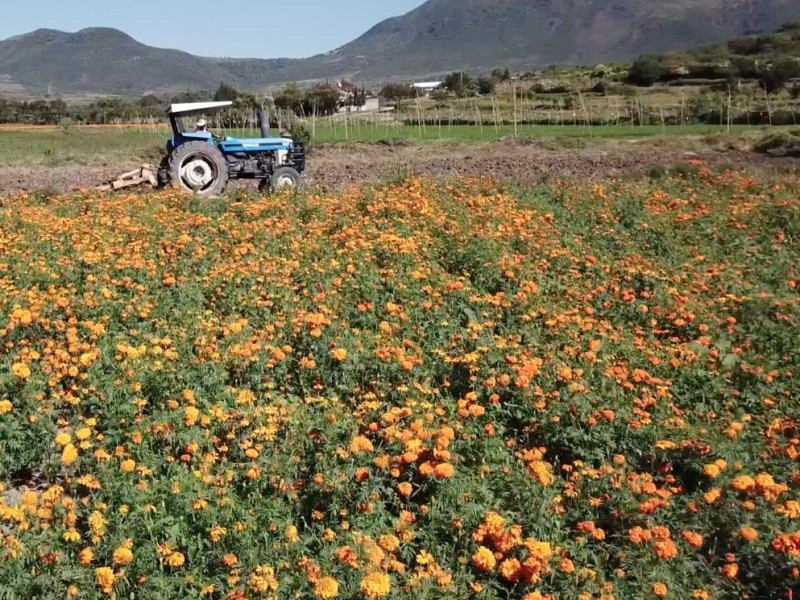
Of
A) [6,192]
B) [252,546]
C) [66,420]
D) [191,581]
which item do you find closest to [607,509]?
[252,546]

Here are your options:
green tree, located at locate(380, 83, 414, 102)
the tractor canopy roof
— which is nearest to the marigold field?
the tractor canopy roof

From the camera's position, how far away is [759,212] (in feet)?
32.8

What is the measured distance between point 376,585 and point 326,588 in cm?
20

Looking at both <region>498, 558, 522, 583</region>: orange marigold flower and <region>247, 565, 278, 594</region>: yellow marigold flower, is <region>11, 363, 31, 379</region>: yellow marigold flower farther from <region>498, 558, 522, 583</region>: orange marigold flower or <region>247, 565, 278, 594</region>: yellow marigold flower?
<region>498, 558, 522, 583</region>: orange marigold flower

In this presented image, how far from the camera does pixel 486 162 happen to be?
769 inches

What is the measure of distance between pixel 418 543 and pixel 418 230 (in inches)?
225

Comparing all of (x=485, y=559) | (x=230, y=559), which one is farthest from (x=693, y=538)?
(x=230, y=559)

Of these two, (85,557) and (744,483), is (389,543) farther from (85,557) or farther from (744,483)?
(744,483)

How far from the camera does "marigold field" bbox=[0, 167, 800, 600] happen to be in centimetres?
321

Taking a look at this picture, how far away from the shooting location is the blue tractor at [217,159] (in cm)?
1276

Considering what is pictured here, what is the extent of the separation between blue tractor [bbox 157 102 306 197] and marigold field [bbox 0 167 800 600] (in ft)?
15.3

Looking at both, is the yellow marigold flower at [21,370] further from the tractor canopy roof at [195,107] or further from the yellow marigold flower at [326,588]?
the tractor canopy roof at [195,107]

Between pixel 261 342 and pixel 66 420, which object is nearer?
pixel 66 420

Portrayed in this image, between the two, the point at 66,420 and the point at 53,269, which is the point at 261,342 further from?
the point at 53,269
